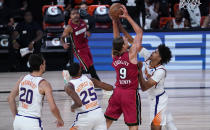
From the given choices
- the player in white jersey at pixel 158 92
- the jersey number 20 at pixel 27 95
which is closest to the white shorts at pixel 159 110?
the player in white jersey at pixel 158 92

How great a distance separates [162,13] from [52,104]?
10.7 meters

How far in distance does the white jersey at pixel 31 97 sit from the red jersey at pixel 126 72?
3.57ft

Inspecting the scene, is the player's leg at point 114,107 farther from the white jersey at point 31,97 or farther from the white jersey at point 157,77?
the white jersey at point 31,97

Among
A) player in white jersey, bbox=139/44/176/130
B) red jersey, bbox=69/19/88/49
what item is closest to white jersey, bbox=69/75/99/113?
player in white jersey, bbox=139/44/176/130

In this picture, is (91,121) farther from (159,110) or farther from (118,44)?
(159,110)

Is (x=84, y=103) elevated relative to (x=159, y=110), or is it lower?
elevated

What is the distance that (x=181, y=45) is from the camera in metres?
13.2

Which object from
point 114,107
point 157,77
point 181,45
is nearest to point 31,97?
point 114,107

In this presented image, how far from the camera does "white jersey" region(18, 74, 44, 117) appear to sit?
5098 millimetres

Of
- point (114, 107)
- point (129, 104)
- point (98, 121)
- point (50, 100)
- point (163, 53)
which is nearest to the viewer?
point (50, 100)

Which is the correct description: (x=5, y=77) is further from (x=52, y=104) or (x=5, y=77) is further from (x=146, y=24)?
(x=52, y=104)

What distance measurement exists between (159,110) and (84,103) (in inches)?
45.4

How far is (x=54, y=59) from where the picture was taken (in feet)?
44.5

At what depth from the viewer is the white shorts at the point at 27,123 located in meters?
5.04
